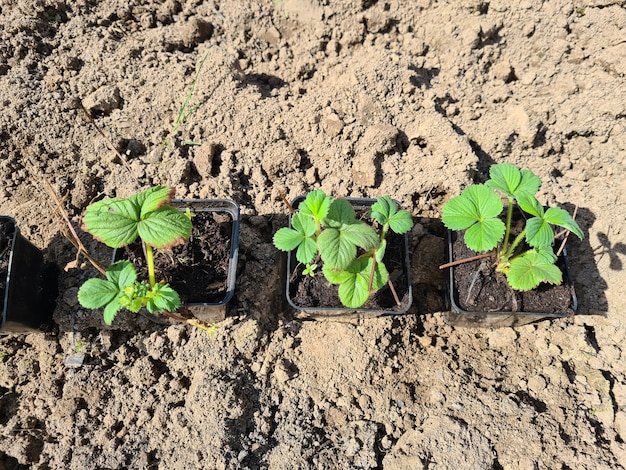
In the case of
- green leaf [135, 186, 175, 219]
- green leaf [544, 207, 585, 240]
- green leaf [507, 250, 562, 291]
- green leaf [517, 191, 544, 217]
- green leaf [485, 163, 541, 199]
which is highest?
green leaf [485, 163, 541, 199]

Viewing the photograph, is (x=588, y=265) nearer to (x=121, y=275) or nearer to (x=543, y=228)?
(x=543, y=228)

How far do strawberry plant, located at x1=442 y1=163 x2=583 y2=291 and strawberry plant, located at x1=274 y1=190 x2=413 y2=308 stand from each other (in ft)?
0.74

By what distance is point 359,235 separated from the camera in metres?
1.62

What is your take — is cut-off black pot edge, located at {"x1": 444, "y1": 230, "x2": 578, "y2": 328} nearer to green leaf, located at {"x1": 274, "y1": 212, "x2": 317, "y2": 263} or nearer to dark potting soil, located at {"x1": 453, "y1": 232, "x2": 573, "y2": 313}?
dark potting soil, located at {"x1": 453, "y1": 232, "x2": 573, "y2": 313}

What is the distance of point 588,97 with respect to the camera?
241cm

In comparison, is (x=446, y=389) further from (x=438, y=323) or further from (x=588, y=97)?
(x=588, y=97)

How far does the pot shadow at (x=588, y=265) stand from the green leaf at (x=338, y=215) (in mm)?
1272

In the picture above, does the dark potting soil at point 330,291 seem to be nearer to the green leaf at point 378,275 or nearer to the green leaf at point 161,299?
the green leaf at point 378,275

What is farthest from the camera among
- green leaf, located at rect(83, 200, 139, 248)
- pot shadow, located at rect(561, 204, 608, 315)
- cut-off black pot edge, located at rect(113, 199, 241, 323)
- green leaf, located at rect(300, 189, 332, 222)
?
pot shadow, located at rect(561, 204, 608, 315)

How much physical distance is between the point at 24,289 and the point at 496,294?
2074 millimetres

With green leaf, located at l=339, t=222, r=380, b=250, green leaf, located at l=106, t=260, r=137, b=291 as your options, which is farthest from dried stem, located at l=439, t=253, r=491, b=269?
green leaf, located at l=106, t=260, r=137, b=291

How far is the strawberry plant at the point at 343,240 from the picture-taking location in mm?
1616

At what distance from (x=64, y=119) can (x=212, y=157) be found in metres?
0.86

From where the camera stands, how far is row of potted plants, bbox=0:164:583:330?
159 centimetres
